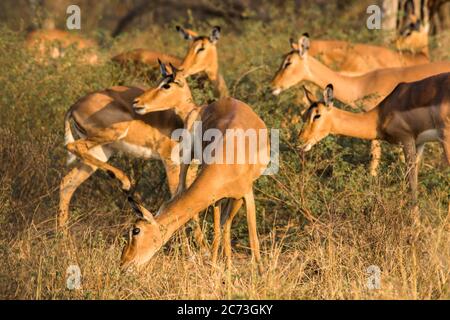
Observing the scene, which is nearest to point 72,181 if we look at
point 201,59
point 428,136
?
point 201,59

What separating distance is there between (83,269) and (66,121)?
7.72 feet

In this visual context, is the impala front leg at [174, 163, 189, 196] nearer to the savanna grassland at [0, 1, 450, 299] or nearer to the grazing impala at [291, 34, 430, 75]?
the savanna grassland at [0, 1, 450, 299]

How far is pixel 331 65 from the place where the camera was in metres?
10.5

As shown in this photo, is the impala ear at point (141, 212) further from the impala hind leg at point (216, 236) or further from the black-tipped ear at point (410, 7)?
the black-tipped ear at point (410, 7)

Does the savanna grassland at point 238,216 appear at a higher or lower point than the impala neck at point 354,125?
lower

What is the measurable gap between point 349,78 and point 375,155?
1.74 metres

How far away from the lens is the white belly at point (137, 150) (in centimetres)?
741

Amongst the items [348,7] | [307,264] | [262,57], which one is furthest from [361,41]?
[307,264]

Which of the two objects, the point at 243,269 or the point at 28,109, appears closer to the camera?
the point at 243,269

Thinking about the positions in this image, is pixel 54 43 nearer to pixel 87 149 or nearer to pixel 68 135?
pixel 68 135

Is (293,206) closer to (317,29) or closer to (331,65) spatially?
(331,65)

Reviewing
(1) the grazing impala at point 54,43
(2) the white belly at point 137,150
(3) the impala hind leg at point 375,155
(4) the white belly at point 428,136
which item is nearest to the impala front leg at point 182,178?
(2) the white belly at point 137,150
